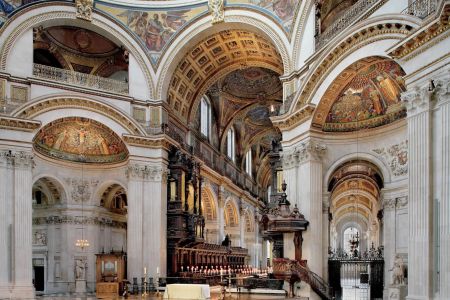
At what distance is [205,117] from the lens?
3794 cm

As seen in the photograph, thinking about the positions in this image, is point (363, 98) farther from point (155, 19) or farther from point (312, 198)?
point (155, 19)

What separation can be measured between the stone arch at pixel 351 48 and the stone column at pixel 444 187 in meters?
2.51

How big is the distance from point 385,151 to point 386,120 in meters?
1.19

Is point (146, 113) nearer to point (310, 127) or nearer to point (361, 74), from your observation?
point (310, 127)

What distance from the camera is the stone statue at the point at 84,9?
25266 mm

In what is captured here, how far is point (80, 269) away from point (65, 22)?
12344 mm

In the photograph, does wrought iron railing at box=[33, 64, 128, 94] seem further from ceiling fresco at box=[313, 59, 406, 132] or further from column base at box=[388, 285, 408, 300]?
column base at box=[388, 285, 408, 300]

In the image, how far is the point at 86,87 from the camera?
24781mm

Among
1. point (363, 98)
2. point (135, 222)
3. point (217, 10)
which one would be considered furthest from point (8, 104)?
point (363, 98)

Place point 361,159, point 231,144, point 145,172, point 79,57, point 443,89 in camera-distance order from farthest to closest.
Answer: point 231,144 < point 79,57 < point 145,172 < point 361,159 < point 443,89

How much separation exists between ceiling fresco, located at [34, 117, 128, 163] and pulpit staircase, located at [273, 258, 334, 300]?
1089 centimetres

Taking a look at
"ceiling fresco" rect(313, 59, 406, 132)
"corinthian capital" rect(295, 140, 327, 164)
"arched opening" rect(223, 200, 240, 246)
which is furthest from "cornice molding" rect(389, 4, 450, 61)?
"arched opening" rect(223, 200, 240, 246)

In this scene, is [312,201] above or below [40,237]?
above

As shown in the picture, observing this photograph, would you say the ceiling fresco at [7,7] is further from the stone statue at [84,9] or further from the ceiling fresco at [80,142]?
the ceiling fresco at [80,142]
